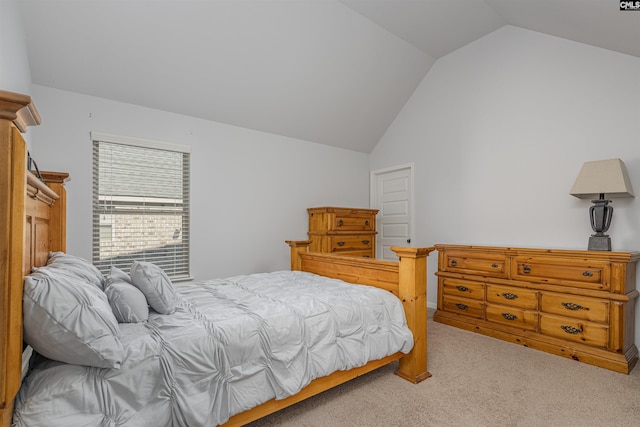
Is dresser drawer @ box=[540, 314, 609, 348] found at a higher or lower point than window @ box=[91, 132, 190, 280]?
lower

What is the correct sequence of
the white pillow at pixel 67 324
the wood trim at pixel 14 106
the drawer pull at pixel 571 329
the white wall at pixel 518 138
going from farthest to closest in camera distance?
the white wall at pixel 518 138
the drawer pull at pixel 571 329
the white pillow at pixel 67 324
the wood trim at pixel 14 106

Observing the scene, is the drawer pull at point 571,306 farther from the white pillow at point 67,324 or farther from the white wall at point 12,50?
the white wall at point 12,50

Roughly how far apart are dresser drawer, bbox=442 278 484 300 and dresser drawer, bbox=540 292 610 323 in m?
0.57

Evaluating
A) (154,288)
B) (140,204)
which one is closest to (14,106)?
(154,288)

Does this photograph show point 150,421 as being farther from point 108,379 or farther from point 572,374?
point 572,374

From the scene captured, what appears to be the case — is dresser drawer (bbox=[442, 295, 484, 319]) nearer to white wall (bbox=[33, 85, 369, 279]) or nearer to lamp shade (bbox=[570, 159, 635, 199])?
lamp shade (bbox=[570, 159, 635, 199])

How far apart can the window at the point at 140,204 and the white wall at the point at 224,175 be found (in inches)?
3.5

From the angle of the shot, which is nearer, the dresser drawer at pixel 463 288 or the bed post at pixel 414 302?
the bed post at pixel 414 302

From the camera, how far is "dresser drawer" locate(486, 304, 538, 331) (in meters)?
2.98

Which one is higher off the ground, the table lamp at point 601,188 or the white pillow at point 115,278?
the table lamp at point 601,188

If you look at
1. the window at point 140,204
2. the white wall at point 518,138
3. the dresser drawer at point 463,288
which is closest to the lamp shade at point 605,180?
the white wall at point 518,138

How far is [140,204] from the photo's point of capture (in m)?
3.38

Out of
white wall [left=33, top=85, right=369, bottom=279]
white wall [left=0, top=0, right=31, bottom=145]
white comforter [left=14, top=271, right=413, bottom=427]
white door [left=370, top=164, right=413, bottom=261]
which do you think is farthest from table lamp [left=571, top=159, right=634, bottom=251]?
white wall [left=0, top=0, right=31, bottom=145]

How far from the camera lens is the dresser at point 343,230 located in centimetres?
432
